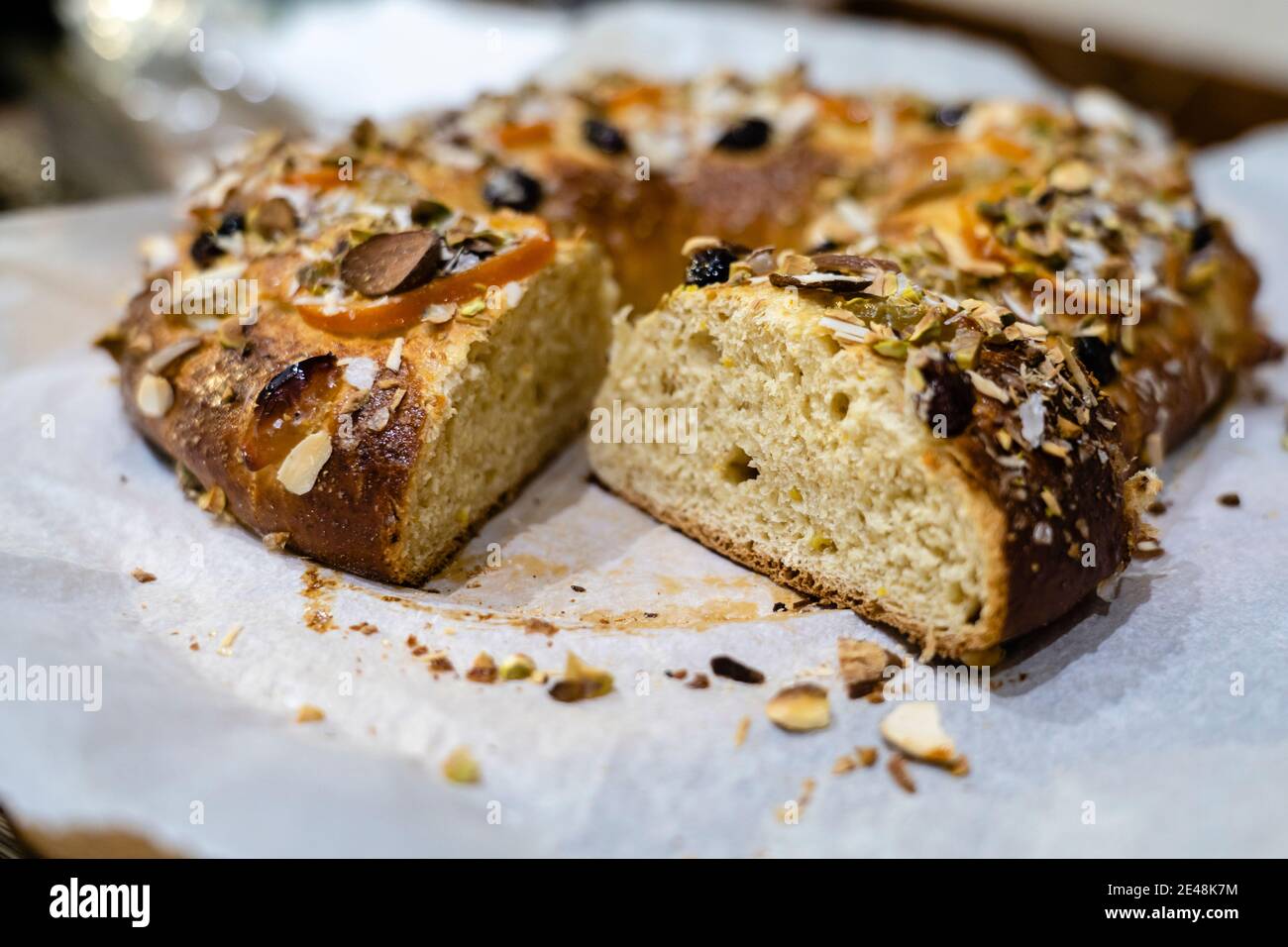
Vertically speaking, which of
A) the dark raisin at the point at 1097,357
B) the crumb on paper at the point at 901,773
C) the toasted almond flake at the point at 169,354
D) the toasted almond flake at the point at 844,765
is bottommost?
the toasted almond flake at the point at 844,765

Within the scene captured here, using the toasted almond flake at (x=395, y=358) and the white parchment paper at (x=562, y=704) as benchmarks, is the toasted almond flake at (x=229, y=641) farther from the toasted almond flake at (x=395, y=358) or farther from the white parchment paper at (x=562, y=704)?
the toasted almond flake at (x=395, y=358)

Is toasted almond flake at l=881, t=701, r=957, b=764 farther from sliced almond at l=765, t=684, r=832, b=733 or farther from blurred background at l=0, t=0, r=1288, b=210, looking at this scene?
blurred background at l=0, t=0, r=1288, b=210

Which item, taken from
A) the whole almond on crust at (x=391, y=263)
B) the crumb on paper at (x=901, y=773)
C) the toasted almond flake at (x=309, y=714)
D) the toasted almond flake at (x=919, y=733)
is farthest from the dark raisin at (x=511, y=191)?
the crumb on paper at (x=901, y=773)

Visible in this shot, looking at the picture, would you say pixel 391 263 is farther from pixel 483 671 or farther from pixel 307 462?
pixel 483 671

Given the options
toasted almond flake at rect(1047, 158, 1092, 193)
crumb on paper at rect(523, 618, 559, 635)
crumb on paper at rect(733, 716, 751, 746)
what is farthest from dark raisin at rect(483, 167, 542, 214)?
crumb on paper at rect(733, 716, 751, 746)

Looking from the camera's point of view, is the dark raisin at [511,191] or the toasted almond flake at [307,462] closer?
the toasted almond flake at [307,462]

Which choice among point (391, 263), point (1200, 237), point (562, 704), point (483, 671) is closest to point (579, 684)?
point (562, 704)

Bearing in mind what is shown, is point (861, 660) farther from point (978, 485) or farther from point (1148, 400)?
point (1148, 400)
